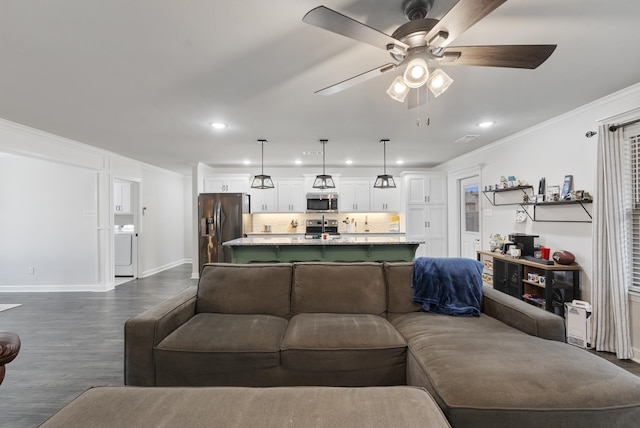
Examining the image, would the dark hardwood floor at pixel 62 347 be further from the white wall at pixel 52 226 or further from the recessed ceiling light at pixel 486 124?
the recessed ceiling light at pixel 486 124

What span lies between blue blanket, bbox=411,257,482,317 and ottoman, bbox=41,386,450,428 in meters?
1.19

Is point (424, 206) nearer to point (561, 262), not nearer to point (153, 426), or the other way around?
point (561, 262)

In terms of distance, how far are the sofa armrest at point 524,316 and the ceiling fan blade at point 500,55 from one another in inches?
59.9

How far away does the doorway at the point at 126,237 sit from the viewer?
20.7 feet

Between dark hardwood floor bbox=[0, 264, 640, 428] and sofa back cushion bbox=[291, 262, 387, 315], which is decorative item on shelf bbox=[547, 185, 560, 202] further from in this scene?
sofa back cushion bbox=[291, 262, 387, 315]

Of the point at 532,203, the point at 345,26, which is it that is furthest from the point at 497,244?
the point at 345,26

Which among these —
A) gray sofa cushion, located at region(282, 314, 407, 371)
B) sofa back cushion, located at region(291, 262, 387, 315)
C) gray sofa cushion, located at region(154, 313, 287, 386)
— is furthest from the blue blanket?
gray sofa cushion, located at region(154, 313, 287, 386)

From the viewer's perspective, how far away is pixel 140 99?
2.92 meters

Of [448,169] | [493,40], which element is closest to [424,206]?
[448,169]

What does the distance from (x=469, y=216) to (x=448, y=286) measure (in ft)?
13.4

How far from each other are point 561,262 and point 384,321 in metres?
2.46

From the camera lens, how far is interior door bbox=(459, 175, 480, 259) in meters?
5.53

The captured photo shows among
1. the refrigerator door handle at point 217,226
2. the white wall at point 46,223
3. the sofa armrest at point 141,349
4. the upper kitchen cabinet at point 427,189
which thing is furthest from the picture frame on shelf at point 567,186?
the white wall at point 46,223

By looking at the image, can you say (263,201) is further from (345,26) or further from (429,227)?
(345,26)
